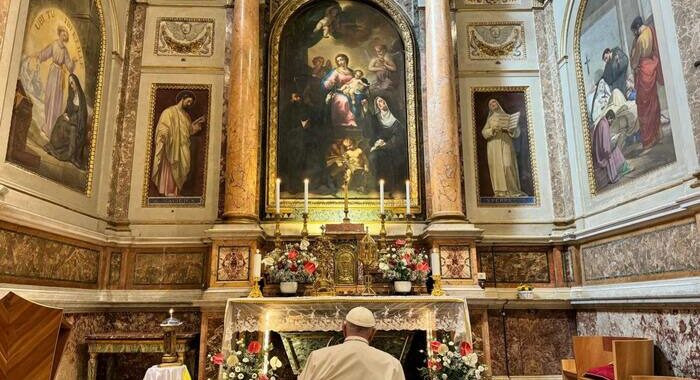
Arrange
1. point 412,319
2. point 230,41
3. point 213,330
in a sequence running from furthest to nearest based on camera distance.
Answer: point 230,41
point 213,330
point 412,319

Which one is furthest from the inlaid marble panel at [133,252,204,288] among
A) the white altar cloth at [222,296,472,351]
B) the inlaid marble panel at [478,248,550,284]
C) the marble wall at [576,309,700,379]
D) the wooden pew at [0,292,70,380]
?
the marble wall at [576,309,700,379]

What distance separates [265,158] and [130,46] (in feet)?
10.5

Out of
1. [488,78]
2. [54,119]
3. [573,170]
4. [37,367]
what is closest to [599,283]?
[573,170]

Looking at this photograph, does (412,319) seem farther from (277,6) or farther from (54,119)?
(277,6)

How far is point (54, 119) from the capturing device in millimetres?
6844

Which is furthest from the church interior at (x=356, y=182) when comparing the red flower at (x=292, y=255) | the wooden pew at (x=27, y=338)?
the wooden pew at (x=27, y=338)

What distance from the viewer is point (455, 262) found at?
772 cm

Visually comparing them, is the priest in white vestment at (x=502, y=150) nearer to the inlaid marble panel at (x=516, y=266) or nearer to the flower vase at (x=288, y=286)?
the inlaid marble panel at (x=516, y=266)

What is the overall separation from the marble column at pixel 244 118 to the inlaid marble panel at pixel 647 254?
5203mm

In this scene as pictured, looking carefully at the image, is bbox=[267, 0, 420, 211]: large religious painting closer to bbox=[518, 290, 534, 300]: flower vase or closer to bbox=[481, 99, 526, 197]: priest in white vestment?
bbox=[481, 99, 526, 197]: priest in white vestment

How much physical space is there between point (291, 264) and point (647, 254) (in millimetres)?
4638

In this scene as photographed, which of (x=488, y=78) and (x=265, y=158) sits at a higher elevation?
(x=488, y=78)

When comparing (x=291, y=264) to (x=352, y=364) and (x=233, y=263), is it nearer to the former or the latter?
(x=233, y=263)

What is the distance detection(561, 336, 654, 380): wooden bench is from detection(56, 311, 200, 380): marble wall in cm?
555
